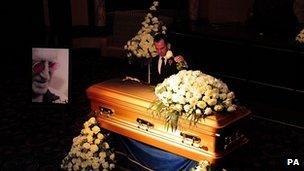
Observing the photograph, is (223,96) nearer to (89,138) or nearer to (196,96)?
(196,96)

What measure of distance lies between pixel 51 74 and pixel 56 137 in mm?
903

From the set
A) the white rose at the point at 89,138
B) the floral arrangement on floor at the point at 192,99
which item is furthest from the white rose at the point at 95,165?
the floral arrangement on floor at the point at 192,99

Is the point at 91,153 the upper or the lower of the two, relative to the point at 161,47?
lower

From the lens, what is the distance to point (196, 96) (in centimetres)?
398

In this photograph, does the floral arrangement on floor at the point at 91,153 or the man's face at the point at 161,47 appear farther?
the man's face at the point at 161,47

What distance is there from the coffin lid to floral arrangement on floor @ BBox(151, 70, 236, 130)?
84 mm

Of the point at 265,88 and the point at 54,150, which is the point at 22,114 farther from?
the point at 265,88

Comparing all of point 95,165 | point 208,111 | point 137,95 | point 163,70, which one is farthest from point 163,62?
point 95,165

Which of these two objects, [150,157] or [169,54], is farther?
[169,54]

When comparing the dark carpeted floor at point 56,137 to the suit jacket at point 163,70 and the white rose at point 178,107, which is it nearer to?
the white rose at point 178,107

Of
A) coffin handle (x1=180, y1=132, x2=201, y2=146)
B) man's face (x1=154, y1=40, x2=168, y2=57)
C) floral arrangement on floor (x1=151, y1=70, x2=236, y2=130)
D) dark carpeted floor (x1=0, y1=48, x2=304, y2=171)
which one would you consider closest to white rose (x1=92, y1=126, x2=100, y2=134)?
dark carpeted floor (x1=0, y1=48, x2=304, y2=171)

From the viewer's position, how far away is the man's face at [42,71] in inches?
226

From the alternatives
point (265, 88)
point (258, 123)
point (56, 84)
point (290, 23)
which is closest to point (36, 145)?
point (56, 84)

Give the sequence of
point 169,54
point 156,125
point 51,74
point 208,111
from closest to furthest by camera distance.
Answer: point 208,111
point 156,125
point 169,54
point 51,74
